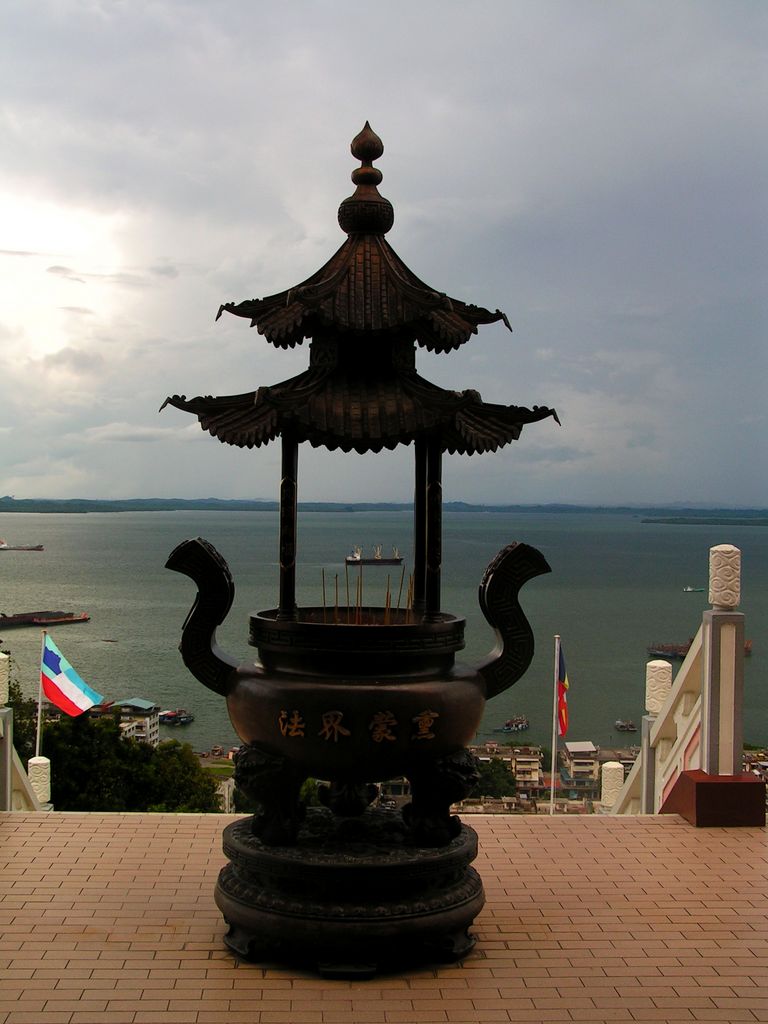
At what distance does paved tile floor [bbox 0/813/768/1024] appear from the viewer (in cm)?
478

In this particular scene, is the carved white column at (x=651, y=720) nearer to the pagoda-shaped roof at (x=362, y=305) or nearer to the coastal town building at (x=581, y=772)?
the pagoda-shaped roof at (x=362, y=305)

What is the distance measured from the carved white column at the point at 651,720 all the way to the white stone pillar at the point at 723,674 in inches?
34.8

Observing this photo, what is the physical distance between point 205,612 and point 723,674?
4087mm

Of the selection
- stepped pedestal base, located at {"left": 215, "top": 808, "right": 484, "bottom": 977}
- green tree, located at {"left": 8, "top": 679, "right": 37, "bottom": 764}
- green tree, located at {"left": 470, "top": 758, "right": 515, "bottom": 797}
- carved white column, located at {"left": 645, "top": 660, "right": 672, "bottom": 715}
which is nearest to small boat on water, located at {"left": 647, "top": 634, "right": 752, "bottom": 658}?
green tree, located at {"left": 470, "top": 758, "right": 515, "bottom": 797}

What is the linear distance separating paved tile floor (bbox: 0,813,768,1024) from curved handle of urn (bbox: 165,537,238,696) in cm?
137

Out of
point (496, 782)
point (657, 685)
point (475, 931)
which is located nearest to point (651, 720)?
point (657, 685)

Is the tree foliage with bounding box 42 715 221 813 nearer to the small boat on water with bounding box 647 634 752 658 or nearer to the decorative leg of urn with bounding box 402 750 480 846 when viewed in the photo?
the decorative leg of urn with bounding box 402 750 480 846

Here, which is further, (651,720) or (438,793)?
(651,720)

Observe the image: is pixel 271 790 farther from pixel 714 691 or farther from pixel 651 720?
pixel 651 720

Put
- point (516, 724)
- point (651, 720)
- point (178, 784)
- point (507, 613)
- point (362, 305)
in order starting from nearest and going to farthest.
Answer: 1. point (362, 305)
2. point (507, 613)
3. point (651, 720)
4. point (178, 784)
5. point (516, 724)

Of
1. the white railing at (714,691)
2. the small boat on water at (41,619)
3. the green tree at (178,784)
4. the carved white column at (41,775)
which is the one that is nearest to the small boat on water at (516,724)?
the green tree at (178,784)

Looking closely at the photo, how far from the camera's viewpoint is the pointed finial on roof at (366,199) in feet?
20.6

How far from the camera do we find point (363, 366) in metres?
6.02

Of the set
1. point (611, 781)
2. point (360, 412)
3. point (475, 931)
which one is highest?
point (360, 412)
